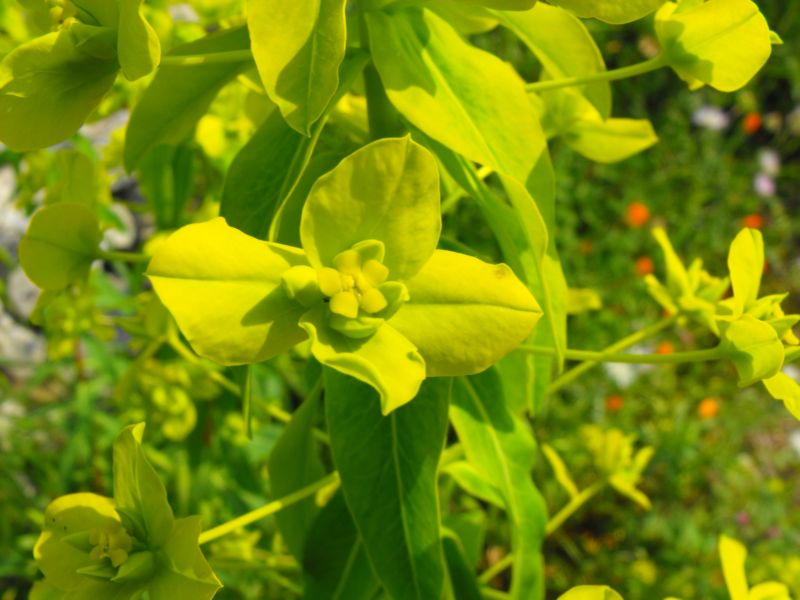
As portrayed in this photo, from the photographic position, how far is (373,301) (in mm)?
734

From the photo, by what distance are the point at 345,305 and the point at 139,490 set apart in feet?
1.10

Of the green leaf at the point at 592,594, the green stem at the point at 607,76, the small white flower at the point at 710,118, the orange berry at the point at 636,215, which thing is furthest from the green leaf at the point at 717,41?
the small white flower at the point at 710,118

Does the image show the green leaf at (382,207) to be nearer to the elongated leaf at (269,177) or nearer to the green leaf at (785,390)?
the elongated leaf at (269,177)

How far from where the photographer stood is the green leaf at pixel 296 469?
1.16 metres

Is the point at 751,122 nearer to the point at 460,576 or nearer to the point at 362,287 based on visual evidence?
the point at 460,576

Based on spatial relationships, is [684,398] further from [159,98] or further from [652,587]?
[159,98]

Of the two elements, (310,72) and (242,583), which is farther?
(242,583)

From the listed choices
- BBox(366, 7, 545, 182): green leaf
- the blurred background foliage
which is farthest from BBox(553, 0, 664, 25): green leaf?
the blurred background foliage

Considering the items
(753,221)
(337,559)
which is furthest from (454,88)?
(753,221)

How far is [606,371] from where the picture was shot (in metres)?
3.50

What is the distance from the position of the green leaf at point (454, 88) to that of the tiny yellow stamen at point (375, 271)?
0.57 ft

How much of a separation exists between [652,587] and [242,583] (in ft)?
4.81

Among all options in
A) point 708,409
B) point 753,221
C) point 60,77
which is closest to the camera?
point 60,77

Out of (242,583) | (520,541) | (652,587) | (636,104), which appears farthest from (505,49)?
(520,541)
